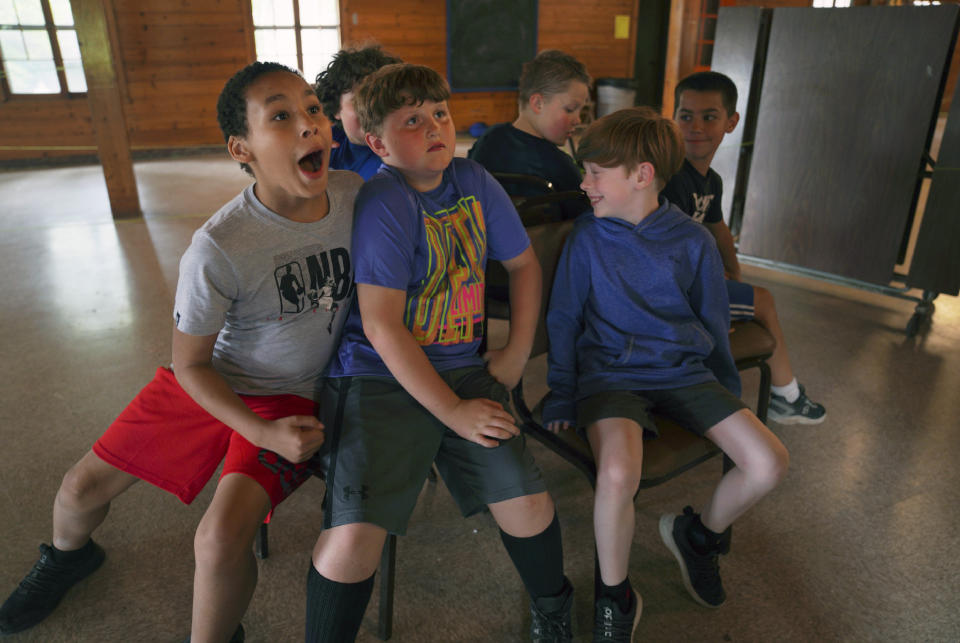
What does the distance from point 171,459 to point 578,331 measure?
853 millimetres

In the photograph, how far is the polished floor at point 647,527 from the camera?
136 cm

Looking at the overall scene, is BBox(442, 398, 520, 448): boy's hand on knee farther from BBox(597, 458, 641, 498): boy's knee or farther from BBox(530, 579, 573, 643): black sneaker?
BBox(530, 579, 573, 643): black sneaker

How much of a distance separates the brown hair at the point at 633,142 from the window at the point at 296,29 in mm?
6863

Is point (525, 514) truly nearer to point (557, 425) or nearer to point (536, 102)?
point (557, 425)

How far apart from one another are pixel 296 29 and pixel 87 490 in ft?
24.7

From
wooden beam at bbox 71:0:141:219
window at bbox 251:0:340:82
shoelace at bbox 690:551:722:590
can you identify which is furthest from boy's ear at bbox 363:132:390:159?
window at bbox 251:0:340:82

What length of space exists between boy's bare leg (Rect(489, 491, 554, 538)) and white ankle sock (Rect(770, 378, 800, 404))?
1.16m

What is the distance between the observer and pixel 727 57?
328 cm

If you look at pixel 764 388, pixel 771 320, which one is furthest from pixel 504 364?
pixel 771 320

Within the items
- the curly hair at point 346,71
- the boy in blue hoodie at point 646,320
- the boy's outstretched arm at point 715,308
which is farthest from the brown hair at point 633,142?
the curly hair at point 346,71

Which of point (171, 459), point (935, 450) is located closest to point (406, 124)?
point (171, 459)

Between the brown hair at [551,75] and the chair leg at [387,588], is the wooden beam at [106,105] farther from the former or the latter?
the chair leg at [387,588]

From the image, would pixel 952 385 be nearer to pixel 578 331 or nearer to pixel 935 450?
pixel 935 450

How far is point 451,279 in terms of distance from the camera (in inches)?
51.0
